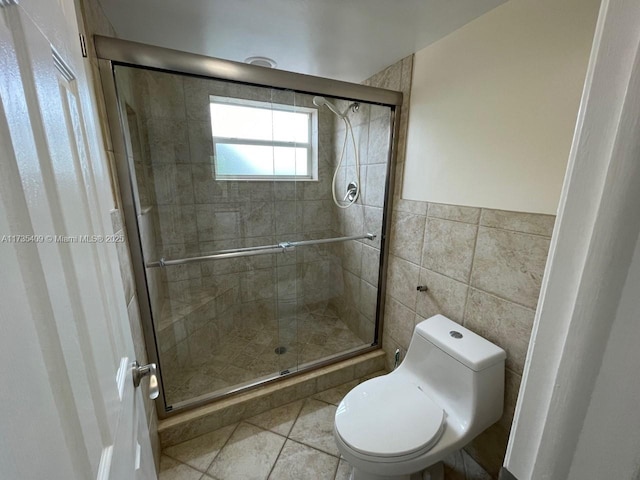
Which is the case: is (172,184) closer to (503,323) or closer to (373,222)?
(373,222)

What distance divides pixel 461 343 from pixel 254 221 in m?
1.61

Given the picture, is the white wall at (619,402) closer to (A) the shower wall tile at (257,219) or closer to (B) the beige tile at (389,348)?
(B) the beige tile at (389,348)

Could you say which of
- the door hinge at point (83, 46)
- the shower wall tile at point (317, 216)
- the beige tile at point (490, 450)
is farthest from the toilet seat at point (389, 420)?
the door hinge at point (83, 46)

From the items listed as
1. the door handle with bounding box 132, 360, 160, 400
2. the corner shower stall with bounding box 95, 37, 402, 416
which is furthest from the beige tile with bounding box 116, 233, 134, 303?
the door handle with bounding box 132, 360, 160, 400

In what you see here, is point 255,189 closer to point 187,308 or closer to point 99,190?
point 187,308

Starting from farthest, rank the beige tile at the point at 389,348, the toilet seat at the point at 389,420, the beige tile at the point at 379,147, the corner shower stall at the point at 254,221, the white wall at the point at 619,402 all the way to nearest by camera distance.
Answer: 1. the beige tile at the point at 389,348
2. the beige tile at the point at 379,147
3. the corner shower stall at the point at 254,221
4. the toilet seat at the point at 389,420
5. the white wall at the point at 619,402

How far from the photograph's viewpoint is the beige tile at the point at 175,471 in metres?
1.28

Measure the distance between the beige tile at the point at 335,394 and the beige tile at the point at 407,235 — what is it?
3.24 ft

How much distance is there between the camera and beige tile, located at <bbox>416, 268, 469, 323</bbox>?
4.46ft

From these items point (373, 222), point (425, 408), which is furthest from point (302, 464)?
point (373, 222)

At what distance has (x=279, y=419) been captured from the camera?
1.59 metres

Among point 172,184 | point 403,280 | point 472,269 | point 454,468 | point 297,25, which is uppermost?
point 297,25

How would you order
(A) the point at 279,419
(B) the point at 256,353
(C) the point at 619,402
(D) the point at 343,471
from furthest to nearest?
(B) the point at 256,353, (A) the point at 279,419, (D) the point at 343,471, (C) the point at 619,402

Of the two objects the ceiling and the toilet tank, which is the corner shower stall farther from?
the toilet tank
